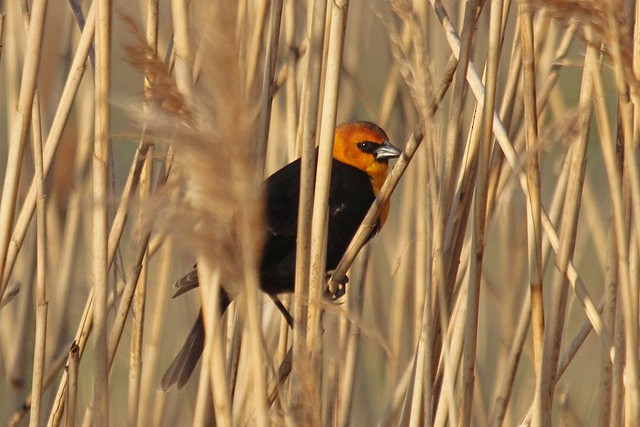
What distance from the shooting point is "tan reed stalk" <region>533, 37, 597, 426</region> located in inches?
51.1

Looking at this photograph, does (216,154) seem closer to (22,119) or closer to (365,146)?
(22,119)

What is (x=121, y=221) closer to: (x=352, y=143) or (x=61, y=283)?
(x=61, y=283)

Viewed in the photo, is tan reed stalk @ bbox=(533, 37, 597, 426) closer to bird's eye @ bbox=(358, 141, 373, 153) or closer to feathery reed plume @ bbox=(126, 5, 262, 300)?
feathery reed plume @ bbox=(126, 5, 262, 300)

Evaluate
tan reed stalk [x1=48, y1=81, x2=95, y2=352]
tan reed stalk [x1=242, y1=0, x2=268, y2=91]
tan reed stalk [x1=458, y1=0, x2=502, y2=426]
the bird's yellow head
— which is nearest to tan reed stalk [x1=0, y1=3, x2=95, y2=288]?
tan reed stalk [x1=242, y1=0, x2=268, y2=91]

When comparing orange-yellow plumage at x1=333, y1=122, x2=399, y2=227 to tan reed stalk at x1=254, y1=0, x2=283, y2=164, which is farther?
orange-yellow plumage at x1=333, y1=122, x2=399, y2=227

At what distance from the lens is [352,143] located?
2.62 m

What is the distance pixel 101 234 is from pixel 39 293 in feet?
1.06

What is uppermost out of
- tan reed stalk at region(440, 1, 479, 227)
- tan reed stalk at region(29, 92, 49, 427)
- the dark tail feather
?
tan reed stalk at region(440, 1, 479, 227)

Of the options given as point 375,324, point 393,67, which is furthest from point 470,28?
point 375,324

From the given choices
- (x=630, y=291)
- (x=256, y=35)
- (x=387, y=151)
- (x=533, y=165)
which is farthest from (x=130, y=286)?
(x=387, y=151)

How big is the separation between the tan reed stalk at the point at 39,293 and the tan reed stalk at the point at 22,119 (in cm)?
4

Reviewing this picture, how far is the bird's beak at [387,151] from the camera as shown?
2.50m

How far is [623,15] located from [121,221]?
885 millimetres

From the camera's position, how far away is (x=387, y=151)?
2525mm
